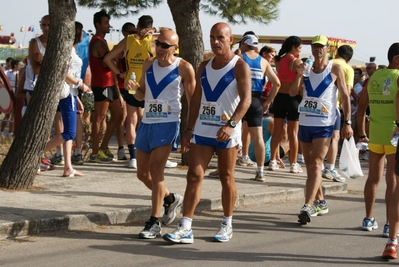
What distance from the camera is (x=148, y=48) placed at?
1137cm

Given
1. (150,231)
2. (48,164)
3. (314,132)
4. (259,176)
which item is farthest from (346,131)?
(48,164)

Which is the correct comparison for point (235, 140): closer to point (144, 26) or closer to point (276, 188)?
point (276, 188)

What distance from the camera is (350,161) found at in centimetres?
1016

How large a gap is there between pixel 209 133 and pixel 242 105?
17.0 inches

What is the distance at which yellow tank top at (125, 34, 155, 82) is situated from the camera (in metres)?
11.4

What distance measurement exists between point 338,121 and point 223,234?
10.2 feet

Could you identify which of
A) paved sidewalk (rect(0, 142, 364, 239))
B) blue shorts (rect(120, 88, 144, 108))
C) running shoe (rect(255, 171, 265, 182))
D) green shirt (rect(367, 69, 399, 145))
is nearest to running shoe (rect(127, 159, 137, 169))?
paved sidewalk (rect(0, 142, 364, 239))

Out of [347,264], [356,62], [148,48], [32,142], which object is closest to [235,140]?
[347,264]

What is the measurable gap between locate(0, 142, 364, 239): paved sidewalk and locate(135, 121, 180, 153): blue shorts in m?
0.99

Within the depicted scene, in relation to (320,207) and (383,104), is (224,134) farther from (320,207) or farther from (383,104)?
(320,207)

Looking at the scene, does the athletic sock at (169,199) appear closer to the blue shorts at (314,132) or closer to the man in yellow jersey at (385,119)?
the blue shorts at (314,132)

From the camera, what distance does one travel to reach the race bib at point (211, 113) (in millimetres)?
7852

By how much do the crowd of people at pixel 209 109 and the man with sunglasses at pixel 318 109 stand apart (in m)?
0.01

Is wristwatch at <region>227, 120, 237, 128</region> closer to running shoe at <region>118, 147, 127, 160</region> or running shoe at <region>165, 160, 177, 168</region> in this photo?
running shoe at <region>165, 160, 177, 168</region>
